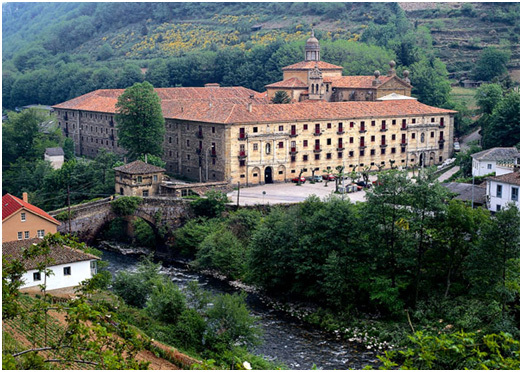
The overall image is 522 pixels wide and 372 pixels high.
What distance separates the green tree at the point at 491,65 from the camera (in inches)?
4126

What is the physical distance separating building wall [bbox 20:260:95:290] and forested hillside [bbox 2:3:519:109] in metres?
58.0

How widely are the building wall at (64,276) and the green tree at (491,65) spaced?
254 ft

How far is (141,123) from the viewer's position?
67.6m

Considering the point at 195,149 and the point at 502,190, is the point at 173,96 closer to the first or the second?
the point at 195,149

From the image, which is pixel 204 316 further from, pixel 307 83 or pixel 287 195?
pixel 307 83

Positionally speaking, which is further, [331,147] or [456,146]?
[456,146]

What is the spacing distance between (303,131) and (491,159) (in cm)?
1641

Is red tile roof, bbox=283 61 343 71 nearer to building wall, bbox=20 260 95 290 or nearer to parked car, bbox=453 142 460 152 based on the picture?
parked car, bbox=453 142 460 152

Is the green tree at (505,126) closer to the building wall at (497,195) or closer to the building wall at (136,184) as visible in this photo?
the building wall at (497,195)

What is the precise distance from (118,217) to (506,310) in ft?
96.8

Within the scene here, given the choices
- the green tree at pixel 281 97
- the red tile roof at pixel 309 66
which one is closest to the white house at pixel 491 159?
the green tree at pixel 281 97

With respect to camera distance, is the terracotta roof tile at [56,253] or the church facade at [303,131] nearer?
the terracotta roof tile at [56,253]

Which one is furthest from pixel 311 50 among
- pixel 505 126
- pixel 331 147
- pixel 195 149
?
pixel 505 126

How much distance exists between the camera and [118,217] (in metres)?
56.0
